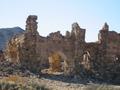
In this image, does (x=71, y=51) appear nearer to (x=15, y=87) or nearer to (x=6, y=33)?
(x=15, y=87)


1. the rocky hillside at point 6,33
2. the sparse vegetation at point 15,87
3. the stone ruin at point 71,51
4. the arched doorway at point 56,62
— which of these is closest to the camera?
the sparse vegetation at point 15,87

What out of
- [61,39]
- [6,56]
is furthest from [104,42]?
[6,56]

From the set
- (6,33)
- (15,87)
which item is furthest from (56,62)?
(6,33)

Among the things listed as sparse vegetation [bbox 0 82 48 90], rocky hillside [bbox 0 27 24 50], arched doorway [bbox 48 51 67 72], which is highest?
rocky hillside [bbox 0 27 24 50]

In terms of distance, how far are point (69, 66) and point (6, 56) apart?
728cm

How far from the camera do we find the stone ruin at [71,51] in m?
36.9

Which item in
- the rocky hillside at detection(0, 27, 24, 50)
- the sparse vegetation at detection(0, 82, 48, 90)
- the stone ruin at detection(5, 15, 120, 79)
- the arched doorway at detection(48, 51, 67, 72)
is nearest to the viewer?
the sparse vegetation at detection(0, 82, 48, 90)

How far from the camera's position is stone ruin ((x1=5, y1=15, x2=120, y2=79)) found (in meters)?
36.9

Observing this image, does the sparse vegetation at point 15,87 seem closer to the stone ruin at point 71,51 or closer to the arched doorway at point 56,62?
the stone ruin at point 71,51

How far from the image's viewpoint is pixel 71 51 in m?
39.1

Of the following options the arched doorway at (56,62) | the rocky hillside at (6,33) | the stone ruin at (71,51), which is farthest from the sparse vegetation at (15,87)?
the rocky hillside at (6,33)

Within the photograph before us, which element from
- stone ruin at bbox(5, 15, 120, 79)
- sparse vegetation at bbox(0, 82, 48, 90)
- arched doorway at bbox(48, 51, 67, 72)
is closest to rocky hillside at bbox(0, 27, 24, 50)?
arched doorway at bbox(48, 51, 67, 72)

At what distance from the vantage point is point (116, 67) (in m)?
38.9

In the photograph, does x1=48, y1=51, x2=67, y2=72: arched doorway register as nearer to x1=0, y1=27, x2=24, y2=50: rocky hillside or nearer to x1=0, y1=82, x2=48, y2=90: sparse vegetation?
x1=0, y1=82, x2=48, y2=90: sparse vegetation
